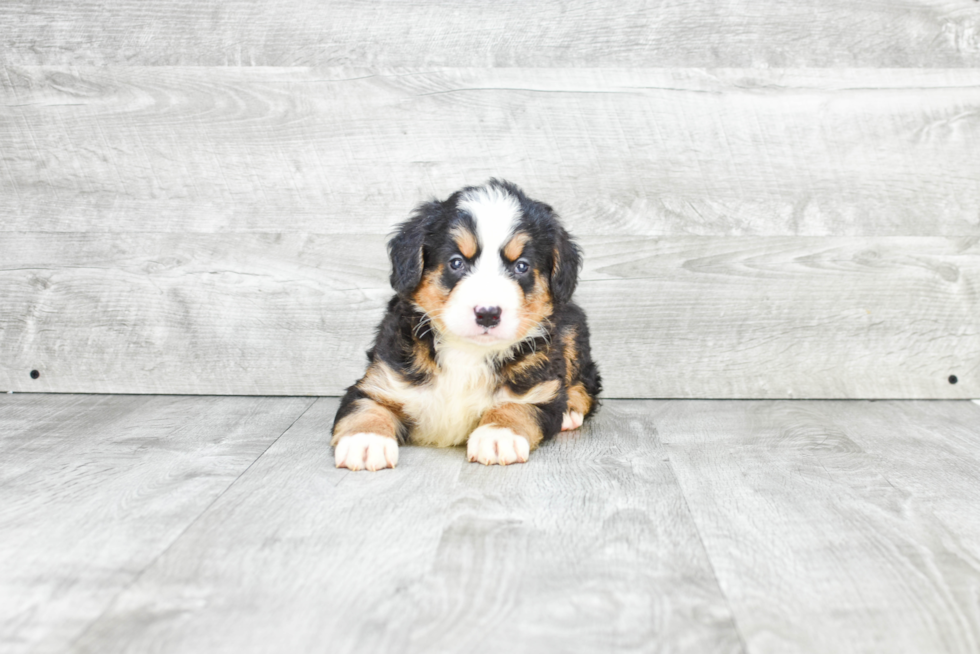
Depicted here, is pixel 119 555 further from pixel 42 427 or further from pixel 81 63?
pixel 81 63

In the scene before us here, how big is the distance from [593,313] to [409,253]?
47.1 inches

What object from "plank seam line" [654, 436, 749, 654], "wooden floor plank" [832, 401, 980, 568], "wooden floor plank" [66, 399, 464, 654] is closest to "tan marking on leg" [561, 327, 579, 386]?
"plank seam line" [654, 436, 749, 654]

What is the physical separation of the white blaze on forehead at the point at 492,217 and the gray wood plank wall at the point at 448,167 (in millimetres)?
904

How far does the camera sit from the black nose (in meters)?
2.28

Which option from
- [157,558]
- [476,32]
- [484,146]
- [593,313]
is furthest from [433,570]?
[476,32]

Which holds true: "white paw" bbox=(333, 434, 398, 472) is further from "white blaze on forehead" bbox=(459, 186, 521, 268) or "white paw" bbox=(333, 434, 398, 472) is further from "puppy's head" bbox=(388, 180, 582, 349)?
"white blaze on forehead" bbox=(459, 186, 521, 268)

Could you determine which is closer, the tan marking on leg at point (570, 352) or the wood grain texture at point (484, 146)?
the tan marking on leg at point (570, 352)

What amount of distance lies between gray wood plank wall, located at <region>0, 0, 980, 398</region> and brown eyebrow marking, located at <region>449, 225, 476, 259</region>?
39.1 inches

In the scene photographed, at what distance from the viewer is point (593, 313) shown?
11.3 ft

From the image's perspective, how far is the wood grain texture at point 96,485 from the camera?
151 cm

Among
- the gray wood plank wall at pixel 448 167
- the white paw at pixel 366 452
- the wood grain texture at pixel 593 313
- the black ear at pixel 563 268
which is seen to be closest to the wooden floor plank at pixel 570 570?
the white paw at pixel 366 452

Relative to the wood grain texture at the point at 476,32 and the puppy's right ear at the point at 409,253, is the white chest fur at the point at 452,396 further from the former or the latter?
the wood grain texture at the point at 476,32

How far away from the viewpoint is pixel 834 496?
2.13m

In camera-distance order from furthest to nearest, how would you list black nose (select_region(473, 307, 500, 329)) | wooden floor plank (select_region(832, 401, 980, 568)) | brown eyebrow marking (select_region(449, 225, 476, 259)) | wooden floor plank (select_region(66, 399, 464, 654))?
brown eyebrow marking (select_region(449, 225, 476, 259))
black nose (select_region(473, 307, 500, 329))
wooden floor plank (select_region(832, 401, 980, 568))
wooden floor plank (select_region(66, 399, 464, 654))
